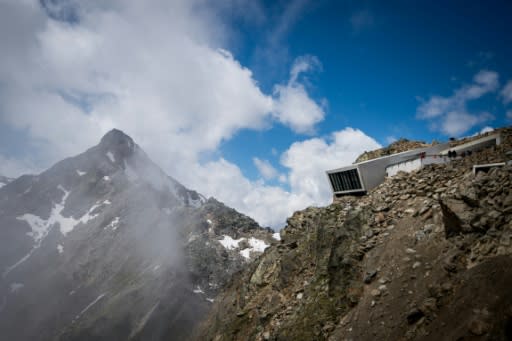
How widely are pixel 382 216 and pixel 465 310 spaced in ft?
36.5

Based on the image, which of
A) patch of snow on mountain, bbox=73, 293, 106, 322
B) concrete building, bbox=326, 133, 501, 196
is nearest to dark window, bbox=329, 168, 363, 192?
concrete building, bbox=326, 133, 501, 196

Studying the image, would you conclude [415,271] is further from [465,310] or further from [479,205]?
Answer: [479,205]

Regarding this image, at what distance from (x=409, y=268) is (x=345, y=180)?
2109 cm

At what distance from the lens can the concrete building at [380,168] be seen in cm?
3086

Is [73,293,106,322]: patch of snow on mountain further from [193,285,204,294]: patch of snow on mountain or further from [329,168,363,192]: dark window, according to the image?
[329,168,363,192]: dark window

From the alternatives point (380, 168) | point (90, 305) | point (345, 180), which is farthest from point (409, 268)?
point (90, 305)

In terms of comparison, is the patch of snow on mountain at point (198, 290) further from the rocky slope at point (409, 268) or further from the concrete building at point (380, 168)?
the concrete building at point (380, 168)

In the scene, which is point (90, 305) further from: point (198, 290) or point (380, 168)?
point (380, 168)

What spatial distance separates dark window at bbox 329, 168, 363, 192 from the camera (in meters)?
35.6

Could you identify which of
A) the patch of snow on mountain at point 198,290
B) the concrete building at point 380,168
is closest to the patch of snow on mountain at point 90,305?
the patch of snow on mountain at point 198,290

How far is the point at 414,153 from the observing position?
3650cm

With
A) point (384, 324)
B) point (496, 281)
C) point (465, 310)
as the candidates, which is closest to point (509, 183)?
point (496, 281)

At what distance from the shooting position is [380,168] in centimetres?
3541

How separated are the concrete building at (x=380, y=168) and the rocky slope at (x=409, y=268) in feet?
17.6
